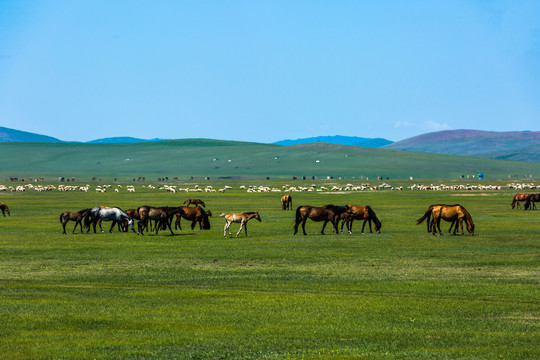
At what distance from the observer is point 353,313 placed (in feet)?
57.5

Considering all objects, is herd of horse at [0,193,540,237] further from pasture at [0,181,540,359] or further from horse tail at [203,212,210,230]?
pasture at [0,181,540,359]

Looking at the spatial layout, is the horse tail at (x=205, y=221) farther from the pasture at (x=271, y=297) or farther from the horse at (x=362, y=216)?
the horse at (x=362, y=216)

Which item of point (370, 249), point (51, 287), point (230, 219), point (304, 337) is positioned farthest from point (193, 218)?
point (304, 337)

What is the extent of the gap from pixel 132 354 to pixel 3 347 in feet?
8.00

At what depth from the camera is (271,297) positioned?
19859 mm

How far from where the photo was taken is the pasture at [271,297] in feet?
46.6

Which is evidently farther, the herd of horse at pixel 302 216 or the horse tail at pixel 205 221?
the horse tail at pixel 205 221

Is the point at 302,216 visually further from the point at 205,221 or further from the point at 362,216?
the point at 205,221

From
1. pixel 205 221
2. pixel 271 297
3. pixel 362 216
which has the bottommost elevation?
pixel 271 297

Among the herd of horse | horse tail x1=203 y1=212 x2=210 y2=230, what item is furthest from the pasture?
horse tail x1=203 y1=212 x2=210 y2=230

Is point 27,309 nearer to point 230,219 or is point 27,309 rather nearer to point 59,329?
point 59,329

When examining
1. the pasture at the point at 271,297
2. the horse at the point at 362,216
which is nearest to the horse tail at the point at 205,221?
the pasture at the point at 271,297

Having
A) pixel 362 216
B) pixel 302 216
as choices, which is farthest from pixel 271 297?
pixel 362 216

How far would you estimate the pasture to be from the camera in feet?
46.6
